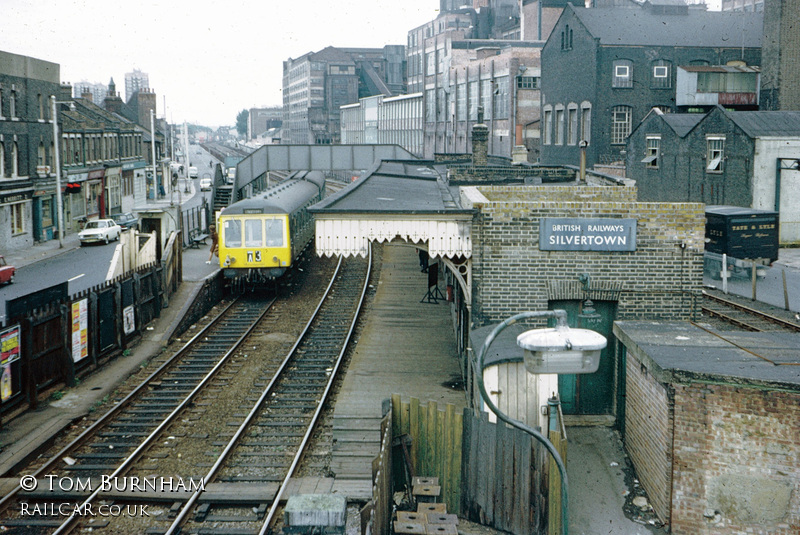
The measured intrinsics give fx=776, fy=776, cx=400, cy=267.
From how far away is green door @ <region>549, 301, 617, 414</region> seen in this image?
12.8 m

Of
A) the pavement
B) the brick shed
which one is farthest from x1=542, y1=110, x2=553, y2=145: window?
the brick shed

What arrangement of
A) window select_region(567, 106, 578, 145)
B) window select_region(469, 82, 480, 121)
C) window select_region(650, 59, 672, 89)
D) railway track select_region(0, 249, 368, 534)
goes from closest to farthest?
railway track select_region(0, 249, 368, 534) → window select_region(650, 59, 672, 89) → window select_region(567, 106, 578, 145) → window select_region(469, 82, 480, 121)

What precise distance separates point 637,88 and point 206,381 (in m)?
39.1

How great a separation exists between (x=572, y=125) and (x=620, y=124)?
3.35 metres

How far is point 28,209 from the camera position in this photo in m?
39.1

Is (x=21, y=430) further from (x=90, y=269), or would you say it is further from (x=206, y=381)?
(x=90, y=269)

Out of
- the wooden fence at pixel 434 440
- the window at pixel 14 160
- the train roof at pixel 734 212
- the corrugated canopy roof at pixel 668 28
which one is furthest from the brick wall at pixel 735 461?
the corrugated canopy roof at pixel 668 28

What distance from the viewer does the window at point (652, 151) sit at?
136 ft

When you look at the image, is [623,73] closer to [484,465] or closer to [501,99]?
[501,99]

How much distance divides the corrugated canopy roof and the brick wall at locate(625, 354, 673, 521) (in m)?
39.9

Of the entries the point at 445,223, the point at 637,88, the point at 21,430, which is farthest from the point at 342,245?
the point at 637,88

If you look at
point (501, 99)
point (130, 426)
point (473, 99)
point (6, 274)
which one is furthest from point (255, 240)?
point (473, 99)

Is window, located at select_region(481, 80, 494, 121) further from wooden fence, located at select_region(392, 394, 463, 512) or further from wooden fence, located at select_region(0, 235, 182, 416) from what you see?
wooden fence, located at select_region(392, 394, 463, 512)

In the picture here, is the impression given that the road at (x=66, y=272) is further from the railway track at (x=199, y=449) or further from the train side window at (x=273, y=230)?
the railway track at (x=199, y=449)
